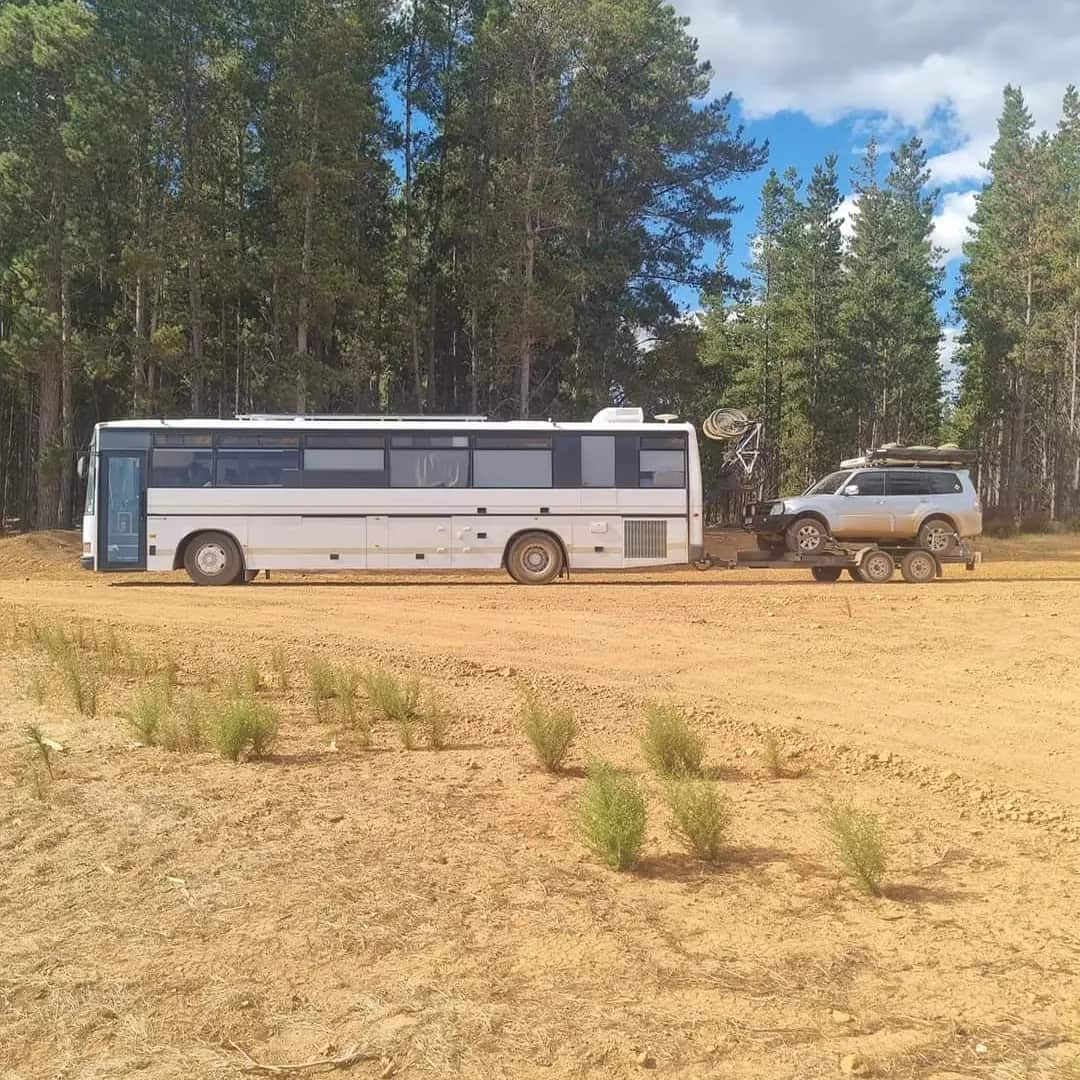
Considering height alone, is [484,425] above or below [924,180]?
below

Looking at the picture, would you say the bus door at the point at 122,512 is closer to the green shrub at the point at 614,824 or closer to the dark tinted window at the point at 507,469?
the dark tinted window at the point at 507,469

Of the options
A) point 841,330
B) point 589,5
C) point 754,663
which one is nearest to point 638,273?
point 589,5

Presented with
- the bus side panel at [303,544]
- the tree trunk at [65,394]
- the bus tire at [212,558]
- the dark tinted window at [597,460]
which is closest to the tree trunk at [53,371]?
the tree trunk at [65,394]

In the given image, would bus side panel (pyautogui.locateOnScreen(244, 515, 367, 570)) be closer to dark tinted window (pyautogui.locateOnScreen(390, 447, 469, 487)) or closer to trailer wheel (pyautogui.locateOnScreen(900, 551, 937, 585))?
dark tinted window (pyautogui.locateOnScreen(390, 447, 469, 487))

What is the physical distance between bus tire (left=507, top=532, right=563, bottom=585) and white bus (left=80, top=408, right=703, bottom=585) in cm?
3

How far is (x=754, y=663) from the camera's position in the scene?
35.0ft

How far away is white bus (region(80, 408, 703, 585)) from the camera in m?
18.6

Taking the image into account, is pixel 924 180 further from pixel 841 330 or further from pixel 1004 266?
pixel 841 330

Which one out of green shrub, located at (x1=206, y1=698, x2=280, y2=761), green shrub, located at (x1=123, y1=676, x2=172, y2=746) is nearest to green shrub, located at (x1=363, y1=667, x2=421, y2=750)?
green shrub, located at (x1=206, y1=698, x2=280, y2=761)

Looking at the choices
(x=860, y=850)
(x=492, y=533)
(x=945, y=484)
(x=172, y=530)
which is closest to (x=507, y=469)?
(x=492, y=533)

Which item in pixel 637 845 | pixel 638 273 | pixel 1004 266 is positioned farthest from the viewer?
pixel 1004 266

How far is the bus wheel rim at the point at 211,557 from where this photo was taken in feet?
61.3

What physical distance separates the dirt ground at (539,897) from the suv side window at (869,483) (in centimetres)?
983

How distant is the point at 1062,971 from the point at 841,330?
44255 millimetres
